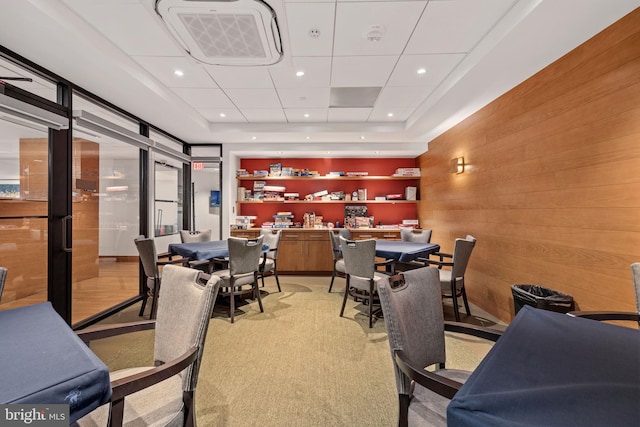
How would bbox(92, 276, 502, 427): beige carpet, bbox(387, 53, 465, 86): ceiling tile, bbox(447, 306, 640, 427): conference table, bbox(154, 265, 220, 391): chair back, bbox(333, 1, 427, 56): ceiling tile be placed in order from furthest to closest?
bbox(387, 53, 465, 86): ceiling tile → bbox(333, 1, 427, 56): ceiling tile → bbox(92, 276, 502, 427): beige carpet → bbox(154, 265, 220, 391): chair back → bbox(447, 306, 640, 427): conference table

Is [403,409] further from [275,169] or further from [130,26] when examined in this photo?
[275,169]

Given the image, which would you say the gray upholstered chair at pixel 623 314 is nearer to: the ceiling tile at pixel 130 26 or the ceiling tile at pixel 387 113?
the ceiling tile at pixel 387 113

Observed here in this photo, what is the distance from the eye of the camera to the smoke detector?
8.27 feet

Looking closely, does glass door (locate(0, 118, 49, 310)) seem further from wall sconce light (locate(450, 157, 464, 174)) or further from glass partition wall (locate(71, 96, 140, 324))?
wall sconce light (locate(450, 157, 464, 174))

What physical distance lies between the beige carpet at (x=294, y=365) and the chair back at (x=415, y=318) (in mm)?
733

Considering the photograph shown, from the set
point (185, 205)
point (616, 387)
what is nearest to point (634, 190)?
point (616, 387)

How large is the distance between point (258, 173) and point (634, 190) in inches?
231

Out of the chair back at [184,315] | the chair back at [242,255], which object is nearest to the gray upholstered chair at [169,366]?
the chair back at [184,315]

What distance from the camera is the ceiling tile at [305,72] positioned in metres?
3.07

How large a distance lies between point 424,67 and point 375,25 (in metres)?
1.02

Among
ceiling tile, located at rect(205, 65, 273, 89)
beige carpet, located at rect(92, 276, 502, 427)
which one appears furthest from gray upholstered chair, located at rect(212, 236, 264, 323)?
ceiling tile, located at rect(205, 65, 273, 89)

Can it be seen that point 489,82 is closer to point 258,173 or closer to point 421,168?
point 421,168

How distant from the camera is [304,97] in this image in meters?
4.02

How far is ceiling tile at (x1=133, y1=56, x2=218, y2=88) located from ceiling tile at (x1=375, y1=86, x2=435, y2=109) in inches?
91.9
